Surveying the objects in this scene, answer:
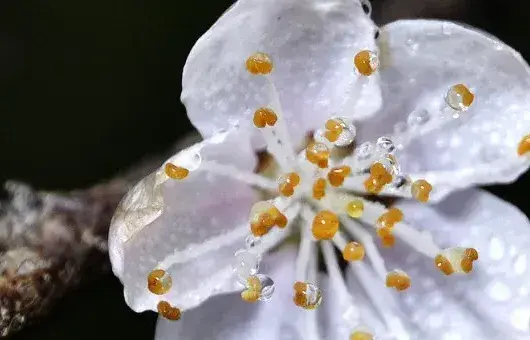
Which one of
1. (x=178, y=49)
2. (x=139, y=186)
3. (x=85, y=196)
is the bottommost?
(x=178, y=49)

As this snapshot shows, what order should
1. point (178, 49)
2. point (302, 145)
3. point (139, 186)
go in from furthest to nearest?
point (178, 49) → point (302, 145) → point (139, 186)

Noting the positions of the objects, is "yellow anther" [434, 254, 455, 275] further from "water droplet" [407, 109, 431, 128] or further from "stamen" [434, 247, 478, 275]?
"water droplet" [407, 109, 431, 128]

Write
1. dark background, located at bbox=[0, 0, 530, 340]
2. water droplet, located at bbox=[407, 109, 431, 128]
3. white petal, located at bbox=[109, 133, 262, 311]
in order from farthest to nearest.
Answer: dark background, located at bbox=[0, 0, 530, 340]
water droplet, located at bbox=[407, 109, 431, 128]
white petal, located at bbox=[109, 133, 262, 311]

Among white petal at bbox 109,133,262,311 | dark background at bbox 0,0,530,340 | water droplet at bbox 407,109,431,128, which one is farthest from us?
dark background at bbox 0,0,530,340

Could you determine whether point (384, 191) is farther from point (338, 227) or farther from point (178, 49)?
point (178, 49)

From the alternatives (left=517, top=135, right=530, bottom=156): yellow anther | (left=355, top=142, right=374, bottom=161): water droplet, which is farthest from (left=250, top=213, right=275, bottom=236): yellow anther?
(left=517, top=135, right=530, bottom=156): yellow anther

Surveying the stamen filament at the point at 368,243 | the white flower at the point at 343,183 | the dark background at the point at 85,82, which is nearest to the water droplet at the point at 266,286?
the white flower at the point at 343,183

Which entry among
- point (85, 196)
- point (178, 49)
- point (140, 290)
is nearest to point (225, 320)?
point (140, 290)
